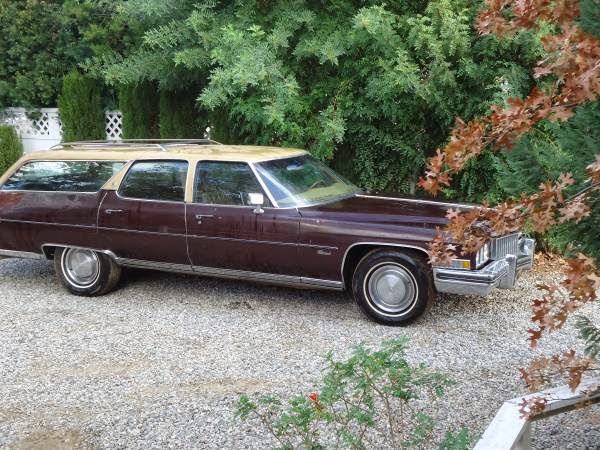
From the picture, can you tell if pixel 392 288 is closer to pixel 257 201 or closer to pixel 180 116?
pixel 257 201

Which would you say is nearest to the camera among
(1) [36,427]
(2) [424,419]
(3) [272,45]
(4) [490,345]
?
(2) [424,419]

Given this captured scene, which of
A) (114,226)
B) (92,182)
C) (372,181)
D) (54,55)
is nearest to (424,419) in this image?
(114,226)

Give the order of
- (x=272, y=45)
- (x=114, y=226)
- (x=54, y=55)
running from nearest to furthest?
(x=114, y=226) → (x=272, y=45) → (x=54, y=55)

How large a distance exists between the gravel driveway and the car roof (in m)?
1.48

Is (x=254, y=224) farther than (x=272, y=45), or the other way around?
(x=272, y=45)

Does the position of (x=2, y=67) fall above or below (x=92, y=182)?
above

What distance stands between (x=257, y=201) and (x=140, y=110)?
606 cm

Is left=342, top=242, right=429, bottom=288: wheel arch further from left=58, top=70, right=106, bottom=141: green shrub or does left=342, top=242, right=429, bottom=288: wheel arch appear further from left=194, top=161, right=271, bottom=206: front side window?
left=58, top=70, right=106, bottom=141: green shrub

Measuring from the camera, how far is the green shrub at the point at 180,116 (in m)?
10.7

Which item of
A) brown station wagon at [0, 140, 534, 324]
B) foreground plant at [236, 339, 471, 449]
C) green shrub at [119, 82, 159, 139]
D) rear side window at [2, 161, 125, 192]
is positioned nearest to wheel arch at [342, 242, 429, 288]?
brown station wagon at [0, 140, 534, 324]

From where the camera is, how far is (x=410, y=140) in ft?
28.6

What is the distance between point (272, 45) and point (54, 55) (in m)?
6.62

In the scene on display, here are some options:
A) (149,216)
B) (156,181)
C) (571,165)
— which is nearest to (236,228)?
(149,216)

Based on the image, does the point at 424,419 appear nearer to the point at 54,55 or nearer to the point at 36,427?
the point at 36,427
